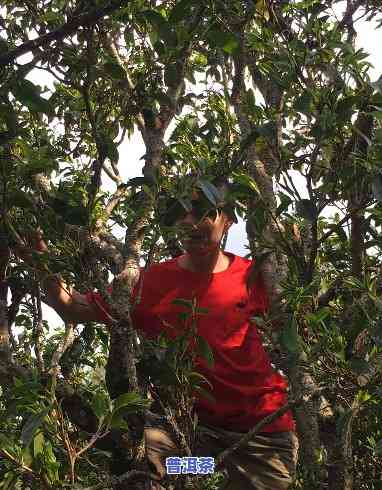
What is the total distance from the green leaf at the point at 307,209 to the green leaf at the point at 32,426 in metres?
1.01

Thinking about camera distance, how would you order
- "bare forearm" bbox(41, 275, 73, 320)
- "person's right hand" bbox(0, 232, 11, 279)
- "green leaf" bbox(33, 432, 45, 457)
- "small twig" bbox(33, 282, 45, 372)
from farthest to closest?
"small twig" bbox(33, 282, 45, 372)
"bare forearm" bbox(41, 275, 73, 320)
"person's right hand" bbox(0, 232, 11, 279)
"green leaf" bbox(33, 432, 45, 457)

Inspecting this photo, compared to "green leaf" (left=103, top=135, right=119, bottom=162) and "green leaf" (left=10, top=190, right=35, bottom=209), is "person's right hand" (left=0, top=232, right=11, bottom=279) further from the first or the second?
"green leaf" (left=103, top=135, right=119, bottom=162)

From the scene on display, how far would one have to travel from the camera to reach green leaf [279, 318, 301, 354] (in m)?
1.99

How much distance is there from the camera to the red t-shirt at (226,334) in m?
3.27

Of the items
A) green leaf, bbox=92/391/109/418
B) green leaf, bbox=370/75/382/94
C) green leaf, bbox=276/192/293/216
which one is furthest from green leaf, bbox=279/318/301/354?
green leaf, bbox=370/75/382/94

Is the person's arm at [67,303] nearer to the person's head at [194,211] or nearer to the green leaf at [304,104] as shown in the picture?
the person's head at [194,211]

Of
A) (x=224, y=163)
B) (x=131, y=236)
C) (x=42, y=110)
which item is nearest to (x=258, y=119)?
(x=224, y=163)

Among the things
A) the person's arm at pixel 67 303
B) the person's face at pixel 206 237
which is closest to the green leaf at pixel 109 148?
the person's arm at pixel 67 303

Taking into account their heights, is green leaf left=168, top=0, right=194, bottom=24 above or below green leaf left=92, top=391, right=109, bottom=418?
above

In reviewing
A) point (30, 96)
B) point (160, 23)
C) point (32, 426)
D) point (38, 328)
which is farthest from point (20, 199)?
point (38, 328)

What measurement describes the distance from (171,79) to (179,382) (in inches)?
41.8

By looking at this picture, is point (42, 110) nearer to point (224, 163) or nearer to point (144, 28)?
point (224, 163)

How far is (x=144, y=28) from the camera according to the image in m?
3.46

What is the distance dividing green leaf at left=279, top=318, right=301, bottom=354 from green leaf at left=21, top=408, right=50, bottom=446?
787 mm
